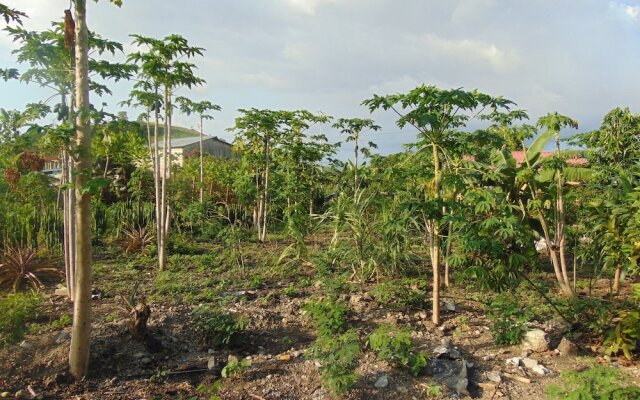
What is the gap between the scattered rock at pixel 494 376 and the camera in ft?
12.6

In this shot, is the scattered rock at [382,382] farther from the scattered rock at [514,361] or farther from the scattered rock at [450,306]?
the scattered rock at [450,306]

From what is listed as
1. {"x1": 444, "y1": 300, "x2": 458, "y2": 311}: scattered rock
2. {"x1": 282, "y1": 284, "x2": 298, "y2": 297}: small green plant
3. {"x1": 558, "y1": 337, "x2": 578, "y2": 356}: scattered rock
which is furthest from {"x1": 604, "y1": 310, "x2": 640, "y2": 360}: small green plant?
{"x1": 282, "y1": 284, "x2": 298, "y2": 297}: small green plant

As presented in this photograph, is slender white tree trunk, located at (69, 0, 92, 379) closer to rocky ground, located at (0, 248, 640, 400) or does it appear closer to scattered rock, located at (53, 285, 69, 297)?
rocky ground, located at (0, 248, 640, 400)

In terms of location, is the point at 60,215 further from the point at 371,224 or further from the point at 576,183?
the point at 576,183

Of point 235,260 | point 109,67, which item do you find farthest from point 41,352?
point 235,260

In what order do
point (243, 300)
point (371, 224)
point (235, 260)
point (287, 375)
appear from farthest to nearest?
point (235, 260) < point (371, 224) < point (243, 300) < point (287, 375)

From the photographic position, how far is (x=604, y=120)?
6.63m

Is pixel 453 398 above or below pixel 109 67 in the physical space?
below

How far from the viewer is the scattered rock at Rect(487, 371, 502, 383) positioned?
384cm

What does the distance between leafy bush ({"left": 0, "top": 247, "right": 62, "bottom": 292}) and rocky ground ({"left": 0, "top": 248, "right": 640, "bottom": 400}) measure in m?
1.22

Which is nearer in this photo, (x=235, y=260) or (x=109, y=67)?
(x=109, y=67)

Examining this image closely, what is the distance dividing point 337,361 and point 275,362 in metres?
0.79

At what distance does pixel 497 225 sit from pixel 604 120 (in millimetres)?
3499

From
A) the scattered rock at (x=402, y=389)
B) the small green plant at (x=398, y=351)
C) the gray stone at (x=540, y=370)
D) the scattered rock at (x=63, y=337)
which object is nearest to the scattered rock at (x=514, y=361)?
the gray stone at (x=540, y=370)
